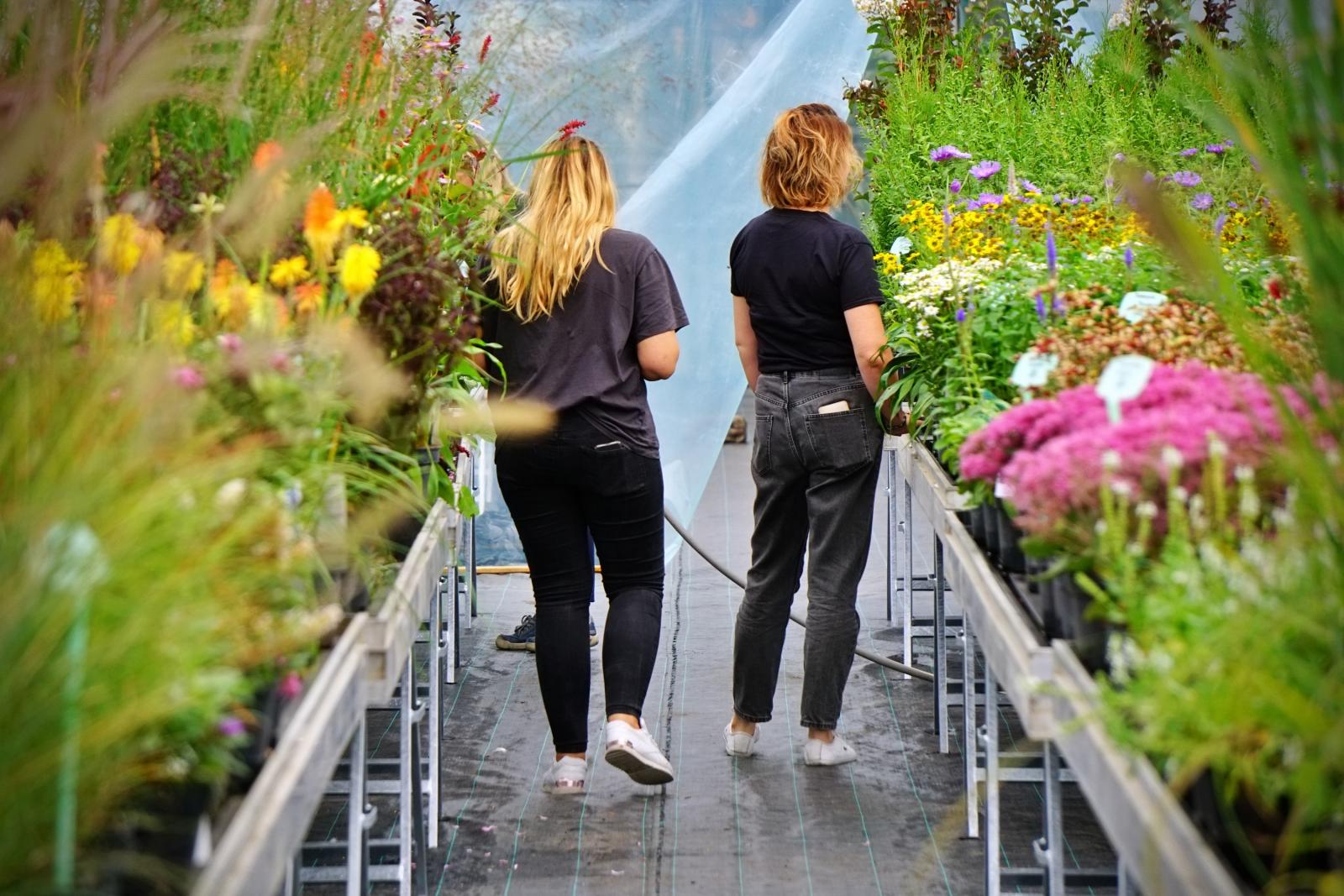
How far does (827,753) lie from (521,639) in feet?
5.04

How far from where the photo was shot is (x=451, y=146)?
3.04 metres

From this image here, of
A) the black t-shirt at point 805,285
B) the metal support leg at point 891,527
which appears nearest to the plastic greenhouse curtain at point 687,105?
the metal support leg at point 891,527

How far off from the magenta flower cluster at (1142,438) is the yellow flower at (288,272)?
96 cm

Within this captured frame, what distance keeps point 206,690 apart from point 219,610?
0.10m

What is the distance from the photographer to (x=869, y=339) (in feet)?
10.8

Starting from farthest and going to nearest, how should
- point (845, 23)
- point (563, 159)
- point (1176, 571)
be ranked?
point (845, 23) < point (563, 159) < point (1176, 571)

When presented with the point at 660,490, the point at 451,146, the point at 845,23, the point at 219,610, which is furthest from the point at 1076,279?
the point at 845,23

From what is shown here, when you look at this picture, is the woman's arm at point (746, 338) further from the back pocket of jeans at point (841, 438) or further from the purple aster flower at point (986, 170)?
the purple aster flower at point (986, 170)

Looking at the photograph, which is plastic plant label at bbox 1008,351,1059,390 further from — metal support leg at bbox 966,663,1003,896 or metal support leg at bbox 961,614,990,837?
metal support leg at bbox 961,614,990,837

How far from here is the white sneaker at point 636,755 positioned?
127 inches

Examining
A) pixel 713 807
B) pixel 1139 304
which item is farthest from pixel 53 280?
pixel 713 807

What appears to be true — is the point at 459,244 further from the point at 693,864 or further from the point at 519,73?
the point at 519,73

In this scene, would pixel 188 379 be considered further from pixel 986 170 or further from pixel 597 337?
pixel 986 170

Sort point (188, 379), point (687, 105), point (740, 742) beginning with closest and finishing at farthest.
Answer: point (188, 379) < point (740, 742) < point (687, 105)
